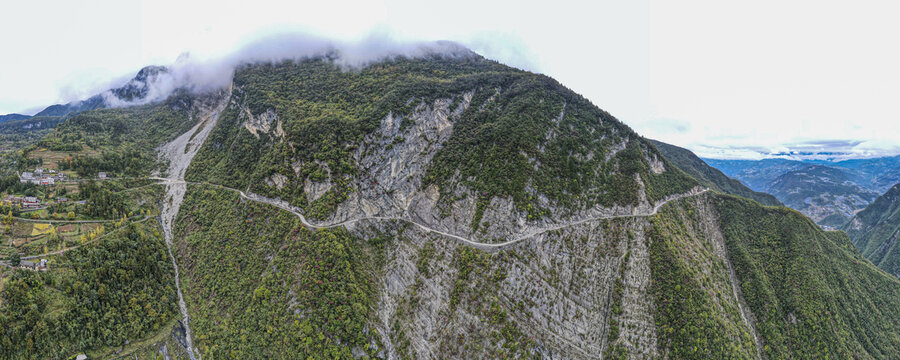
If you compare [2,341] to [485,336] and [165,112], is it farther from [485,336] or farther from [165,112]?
[165,112]

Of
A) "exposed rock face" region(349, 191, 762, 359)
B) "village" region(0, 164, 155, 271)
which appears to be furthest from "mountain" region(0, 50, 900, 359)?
"village" region(0, 164, 155, 271)

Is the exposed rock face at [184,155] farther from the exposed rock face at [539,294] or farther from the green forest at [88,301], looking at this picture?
the exposed rock face at [539,294]

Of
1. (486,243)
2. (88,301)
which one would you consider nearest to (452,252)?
(486,243)

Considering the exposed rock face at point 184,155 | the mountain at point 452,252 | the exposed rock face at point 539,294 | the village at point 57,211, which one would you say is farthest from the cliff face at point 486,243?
the village at point 57,211

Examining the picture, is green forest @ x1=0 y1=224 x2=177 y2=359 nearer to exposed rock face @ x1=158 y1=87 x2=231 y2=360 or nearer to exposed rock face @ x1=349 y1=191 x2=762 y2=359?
exposed rock face @ x1=158 y1=87 x2=231 y2=360

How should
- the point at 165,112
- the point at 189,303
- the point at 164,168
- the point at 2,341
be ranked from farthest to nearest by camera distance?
the point at 165,112, the point at 164,168, the point at 189,303, the point at 2,341

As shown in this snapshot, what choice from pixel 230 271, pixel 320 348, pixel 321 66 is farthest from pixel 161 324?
pixel 321 66

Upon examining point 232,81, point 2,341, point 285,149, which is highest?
point 232,81

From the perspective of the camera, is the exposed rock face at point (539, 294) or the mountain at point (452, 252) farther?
the exposed rock face at point (539, 294)
